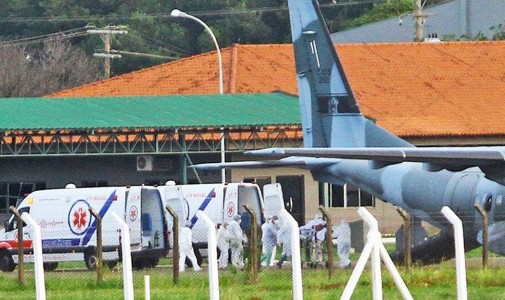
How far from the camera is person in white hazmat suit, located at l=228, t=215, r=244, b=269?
22.9 meters

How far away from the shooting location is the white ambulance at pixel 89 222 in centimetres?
3141

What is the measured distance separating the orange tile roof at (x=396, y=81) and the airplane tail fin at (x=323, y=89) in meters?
16.7

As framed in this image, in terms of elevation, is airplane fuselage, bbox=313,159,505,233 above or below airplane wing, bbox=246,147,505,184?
below

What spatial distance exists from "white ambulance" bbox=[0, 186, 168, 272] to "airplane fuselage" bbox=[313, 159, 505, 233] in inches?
172

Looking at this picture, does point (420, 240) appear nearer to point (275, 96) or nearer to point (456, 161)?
point (456, 161)

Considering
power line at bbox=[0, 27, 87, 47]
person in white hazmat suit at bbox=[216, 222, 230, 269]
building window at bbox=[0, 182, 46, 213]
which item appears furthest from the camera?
power line at bbox=[0, 27, 87, 47]

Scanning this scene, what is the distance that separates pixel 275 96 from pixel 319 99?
17.6m

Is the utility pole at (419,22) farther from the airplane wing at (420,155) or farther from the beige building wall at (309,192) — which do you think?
the airplane wing at (420,155)

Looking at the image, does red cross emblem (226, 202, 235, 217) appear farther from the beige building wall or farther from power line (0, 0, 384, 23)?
power line (0, 0, 384, 23)

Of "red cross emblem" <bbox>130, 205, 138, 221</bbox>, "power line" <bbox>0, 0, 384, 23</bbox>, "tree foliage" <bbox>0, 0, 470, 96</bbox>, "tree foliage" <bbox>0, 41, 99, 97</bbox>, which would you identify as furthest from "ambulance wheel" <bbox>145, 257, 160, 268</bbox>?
"power line" <bbox>0, 0, 384, 23</bbox>

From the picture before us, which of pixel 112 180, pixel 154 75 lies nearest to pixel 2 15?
pixel 154 75

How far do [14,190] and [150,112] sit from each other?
6334 millimetres

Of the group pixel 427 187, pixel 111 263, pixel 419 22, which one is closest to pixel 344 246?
pixel 427 187

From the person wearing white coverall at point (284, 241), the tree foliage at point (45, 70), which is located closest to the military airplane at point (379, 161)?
the person wearing white coverall at point (284, 241)
